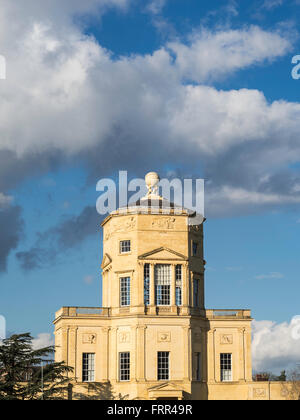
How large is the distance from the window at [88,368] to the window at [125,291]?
5.18 m

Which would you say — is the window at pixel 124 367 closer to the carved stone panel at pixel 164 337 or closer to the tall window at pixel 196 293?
the carved stone panel at pixel 164 337

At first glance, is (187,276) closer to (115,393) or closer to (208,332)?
(208,332)

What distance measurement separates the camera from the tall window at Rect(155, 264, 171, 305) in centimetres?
6588

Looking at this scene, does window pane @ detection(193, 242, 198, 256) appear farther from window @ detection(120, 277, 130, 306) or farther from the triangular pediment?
the triangular pediment

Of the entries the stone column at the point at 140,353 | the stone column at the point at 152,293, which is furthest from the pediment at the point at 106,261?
the stone column at the point at 140,353

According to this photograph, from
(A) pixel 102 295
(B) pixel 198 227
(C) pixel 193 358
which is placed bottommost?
(C) pixel 193 358

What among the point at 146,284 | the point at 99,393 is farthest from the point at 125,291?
the point at 99,393

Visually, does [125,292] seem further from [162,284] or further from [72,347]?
[72,347]

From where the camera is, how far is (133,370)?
6406cm

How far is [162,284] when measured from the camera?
2601 inches

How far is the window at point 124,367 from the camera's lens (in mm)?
64706

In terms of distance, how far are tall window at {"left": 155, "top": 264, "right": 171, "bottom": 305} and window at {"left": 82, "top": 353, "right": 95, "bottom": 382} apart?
23.5 ft

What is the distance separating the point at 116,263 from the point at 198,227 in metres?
7.83
